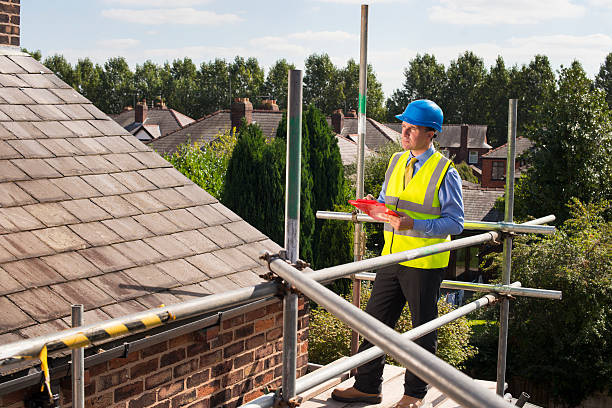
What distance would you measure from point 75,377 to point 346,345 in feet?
35.8

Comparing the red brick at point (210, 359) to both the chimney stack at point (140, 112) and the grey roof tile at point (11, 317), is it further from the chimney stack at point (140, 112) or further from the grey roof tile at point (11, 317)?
the chimney stack at point (140, 112)

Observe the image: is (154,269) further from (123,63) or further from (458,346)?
(123,63)

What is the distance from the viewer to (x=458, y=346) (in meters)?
14.4

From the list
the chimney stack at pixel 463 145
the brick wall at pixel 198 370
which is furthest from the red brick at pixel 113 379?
the chimney stack at pixel 463 145

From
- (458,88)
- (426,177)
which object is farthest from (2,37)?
(458,88)

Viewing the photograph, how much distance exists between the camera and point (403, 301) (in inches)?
165

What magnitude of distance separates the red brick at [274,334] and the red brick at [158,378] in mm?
1030

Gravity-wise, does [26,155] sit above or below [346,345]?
above

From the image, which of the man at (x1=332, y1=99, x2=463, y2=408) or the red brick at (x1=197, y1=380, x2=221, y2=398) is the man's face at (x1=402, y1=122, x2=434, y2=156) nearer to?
the man at (x1=332, y1=99, x2=463, y2=408)

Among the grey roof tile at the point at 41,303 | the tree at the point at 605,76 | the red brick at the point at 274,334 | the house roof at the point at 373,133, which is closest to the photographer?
the grey roof tile at the point at 41,303

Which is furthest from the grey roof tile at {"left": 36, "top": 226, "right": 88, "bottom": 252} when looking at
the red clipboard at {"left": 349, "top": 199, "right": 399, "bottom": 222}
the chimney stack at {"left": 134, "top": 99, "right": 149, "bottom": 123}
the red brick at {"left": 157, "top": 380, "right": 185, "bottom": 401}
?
the chimney stack at {"left": 134, "top": 99, "right": 149, "bottom": 123}

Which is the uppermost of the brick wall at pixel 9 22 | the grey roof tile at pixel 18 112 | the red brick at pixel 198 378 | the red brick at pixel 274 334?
the brick wall at pixel 9 22

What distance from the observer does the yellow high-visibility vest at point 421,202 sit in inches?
152

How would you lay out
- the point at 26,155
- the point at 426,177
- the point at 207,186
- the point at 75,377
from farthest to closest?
the point at 207,186, the point at 26,155, the point at 426,177, the point at 75,377
